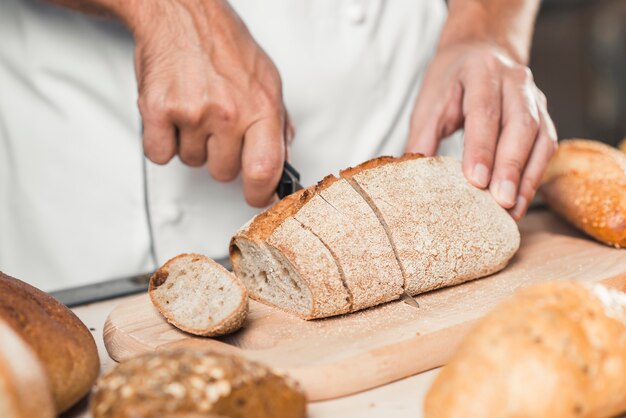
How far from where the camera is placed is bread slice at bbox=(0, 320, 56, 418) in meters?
0.91

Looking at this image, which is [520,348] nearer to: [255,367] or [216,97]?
[255,367]

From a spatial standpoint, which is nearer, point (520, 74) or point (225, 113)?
point (225, 113)

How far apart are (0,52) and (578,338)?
6.13ft

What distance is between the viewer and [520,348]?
1018 millimetres

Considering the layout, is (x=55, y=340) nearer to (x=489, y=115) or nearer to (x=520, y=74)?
(x=489, y=115)

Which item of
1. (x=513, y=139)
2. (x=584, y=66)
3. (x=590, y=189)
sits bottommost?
(x=584, y=66)

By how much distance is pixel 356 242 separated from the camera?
1653mm

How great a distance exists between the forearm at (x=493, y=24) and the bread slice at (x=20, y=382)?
1821mm

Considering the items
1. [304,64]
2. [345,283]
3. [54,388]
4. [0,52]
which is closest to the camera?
[54,388]

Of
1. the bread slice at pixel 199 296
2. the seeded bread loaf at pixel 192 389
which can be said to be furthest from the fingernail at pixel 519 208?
the seeded bread loaf at pixel 192 389

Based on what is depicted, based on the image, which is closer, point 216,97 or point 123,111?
point 216,97

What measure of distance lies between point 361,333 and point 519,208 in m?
0.74

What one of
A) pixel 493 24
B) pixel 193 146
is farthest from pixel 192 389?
pixel 493 24

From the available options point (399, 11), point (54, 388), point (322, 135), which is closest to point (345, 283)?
point (54, 388)
